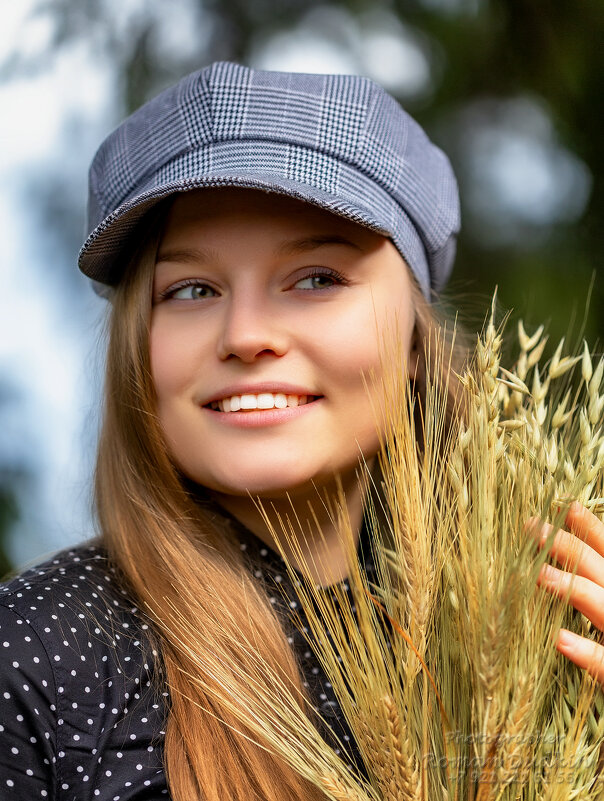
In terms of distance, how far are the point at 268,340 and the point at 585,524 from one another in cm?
52

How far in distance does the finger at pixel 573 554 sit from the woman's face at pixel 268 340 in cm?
44

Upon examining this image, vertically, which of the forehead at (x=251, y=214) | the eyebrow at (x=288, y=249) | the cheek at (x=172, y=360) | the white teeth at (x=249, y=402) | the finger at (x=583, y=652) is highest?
the forehead at (x=251, y=214)

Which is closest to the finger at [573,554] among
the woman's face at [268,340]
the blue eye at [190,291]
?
the woman's face at [268,340]

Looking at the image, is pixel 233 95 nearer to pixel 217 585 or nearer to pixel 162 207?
pixel 162 207

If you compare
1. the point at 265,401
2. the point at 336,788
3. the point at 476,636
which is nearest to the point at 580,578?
the point at 476,636

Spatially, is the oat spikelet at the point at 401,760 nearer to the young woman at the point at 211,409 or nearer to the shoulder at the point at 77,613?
the young woman at the point at 211,409

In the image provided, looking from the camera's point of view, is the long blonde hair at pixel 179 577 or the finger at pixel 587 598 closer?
the finger at pixel 587 598

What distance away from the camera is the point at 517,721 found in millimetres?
845

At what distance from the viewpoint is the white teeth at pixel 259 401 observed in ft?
4.54

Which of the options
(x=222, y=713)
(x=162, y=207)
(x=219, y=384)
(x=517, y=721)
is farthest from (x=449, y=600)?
(x=162, y=207)

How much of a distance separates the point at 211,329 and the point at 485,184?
3.89 ft

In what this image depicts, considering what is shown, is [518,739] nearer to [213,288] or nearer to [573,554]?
[573,554]

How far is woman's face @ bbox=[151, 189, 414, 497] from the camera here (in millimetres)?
1371

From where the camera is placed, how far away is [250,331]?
1.33 m
